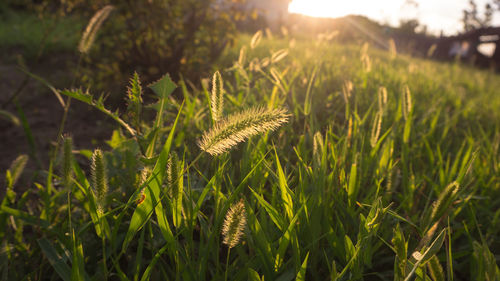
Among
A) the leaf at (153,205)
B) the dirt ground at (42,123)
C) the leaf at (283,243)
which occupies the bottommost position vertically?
the dirt ground at (42,123)

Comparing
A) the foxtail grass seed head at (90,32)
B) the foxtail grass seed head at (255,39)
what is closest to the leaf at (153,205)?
the foxtail grass seed head at (90,32)

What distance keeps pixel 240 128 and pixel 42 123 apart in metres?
2.41

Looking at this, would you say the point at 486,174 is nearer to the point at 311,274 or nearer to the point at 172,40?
the point at 311,274

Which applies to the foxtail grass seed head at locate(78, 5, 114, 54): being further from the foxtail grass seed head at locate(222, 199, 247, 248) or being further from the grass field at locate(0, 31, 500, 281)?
the foxtail grass seed head at locate(222, 199, 247, 248)

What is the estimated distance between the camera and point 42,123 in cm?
245

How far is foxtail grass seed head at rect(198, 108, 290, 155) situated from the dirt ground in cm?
84

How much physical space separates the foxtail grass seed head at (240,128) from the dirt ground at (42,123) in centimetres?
84

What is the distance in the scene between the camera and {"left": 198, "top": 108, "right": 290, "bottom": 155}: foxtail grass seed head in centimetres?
58

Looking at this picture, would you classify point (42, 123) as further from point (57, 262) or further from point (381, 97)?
point (381, 97)

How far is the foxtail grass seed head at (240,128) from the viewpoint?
58 centimetres

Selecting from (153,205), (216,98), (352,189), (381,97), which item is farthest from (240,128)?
(381,97)

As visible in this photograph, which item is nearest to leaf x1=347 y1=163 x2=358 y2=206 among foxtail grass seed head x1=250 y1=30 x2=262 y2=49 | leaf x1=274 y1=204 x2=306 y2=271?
leaf x1=274 y1=204 x2=306 y2=271

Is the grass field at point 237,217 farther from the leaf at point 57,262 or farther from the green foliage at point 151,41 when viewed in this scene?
the green foliage at point 151,41

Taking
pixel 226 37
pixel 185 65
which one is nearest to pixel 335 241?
pixel 185 65
